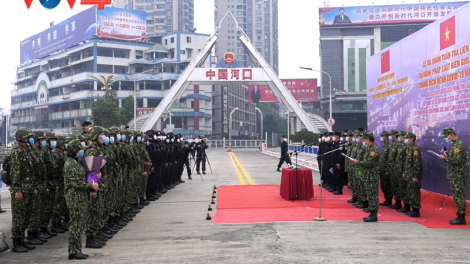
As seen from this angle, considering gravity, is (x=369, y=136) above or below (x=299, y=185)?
above

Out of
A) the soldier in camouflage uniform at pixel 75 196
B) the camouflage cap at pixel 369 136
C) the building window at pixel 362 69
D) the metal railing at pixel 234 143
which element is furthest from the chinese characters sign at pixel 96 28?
the soldier in camouflage uniform at pixel 75 196

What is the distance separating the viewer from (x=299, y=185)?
1368cm

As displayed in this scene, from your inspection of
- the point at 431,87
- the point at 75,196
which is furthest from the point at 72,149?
the point at 431,87

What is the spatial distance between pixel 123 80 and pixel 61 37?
18.9 m

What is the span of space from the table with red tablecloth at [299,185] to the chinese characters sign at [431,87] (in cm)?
303

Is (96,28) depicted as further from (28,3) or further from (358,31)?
(28,3)

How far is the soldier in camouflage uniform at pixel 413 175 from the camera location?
1069 cm

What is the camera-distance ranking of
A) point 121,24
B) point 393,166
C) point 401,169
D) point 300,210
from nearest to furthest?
point 401,169 → point 300,210 → point 393,166 → point 121,24

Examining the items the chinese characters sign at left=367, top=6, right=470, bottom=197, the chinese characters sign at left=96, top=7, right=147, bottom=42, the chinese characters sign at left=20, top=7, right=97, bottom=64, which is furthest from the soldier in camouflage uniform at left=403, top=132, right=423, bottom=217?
the chinese characters sign at left=20, top=7, right=97, bottom=64

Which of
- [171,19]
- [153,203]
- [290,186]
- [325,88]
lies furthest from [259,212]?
[171,19]

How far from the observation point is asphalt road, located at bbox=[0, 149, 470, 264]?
22.9 ft

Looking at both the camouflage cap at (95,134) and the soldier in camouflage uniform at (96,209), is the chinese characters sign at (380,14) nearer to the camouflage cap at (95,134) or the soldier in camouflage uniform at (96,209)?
the camouflage cap at (95,134)

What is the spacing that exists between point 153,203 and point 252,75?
29378mm

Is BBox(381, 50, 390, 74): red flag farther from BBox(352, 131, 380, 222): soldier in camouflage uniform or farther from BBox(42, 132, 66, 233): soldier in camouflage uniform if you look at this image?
BBox(42, 132, 66, 233): soldier in camouflage uniform
